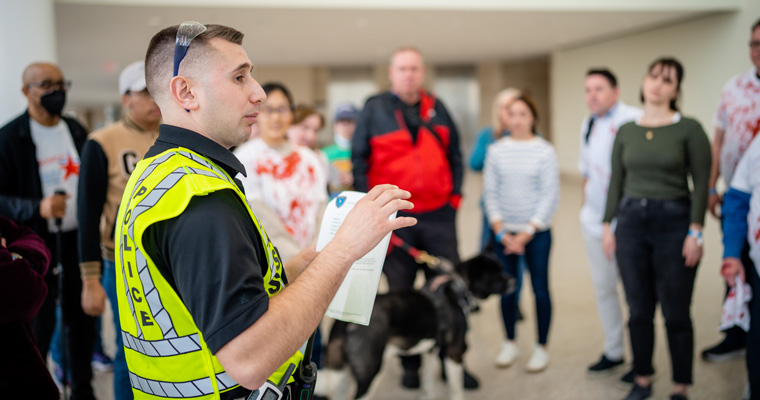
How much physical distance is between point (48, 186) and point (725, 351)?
385 cm

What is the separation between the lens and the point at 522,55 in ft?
54.7

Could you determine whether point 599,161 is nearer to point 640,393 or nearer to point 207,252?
point 640,393

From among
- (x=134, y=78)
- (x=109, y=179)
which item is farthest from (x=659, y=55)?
(x=109, y=179)

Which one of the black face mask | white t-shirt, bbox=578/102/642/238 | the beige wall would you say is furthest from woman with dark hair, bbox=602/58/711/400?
the black face mask

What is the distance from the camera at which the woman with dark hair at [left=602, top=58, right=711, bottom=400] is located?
2533 mm

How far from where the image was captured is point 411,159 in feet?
9.75

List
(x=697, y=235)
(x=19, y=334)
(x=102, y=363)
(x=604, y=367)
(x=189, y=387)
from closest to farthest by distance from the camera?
(x=189, y=387) → (x=19, y=334) → (x=697, y=235) → (x=604, y=367) → (x=102, y=363)

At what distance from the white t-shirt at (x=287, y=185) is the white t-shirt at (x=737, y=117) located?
7.18 feet

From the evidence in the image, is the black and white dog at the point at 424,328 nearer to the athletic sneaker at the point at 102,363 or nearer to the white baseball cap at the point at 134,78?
the white baseball cap at the point at 134,78

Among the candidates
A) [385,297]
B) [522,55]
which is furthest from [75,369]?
[522,55]

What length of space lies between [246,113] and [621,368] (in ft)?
9.63

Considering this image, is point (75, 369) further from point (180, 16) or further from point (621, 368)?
point (180, 16)

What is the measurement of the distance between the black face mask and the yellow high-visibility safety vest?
2.01 meters

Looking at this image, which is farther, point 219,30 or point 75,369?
point 75,369
